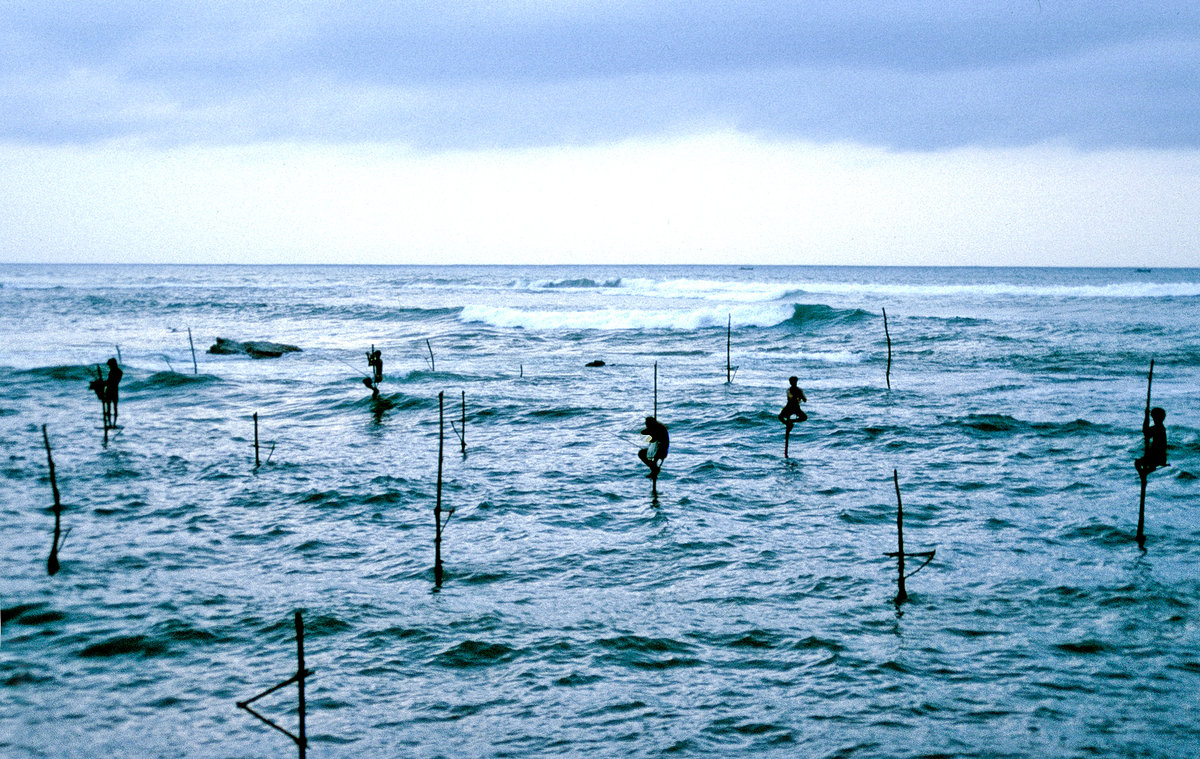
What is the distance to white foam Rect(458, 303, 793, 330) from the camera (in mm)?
47844

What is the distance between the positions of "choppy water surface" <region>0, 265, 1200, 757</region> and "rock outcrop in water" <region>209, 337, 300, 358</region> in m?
7.95

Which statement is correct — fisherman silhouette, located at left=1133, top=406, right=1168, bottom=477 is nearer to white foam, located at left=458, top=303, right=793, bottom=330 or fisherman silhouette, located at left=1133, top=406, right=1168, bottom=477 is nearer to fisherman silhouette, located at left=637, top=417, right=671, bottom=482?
fisherman silhouette, located at left=637, top=417, right=671, bottom=482

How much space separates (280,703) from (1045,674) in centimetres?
674

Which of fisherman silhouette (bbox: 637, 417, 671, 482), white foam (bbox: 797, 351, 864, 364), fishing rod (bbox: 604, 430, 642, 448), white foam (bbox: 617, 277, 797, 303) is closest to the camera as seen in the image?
fisherman silhouette (bbox: 637, 417, 671, 482)

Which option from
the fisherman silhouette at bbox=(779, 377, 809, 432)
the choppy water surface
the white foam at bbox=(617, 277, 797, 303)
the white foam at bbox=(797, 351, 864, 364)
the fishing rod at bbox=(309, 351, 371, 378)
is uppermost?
the white foam at bbox=(617, 277, 797, 303)

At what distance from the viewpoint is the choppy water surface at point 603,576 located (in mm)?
7094

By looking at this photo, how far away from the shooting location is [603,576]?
10.4 meters

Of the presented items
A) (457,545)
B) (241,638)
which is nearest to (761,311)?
(457,545)

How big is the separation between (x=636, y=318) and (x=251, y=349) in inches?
888

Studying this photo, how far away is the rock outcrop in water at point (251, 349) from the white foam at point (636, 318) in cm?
1590

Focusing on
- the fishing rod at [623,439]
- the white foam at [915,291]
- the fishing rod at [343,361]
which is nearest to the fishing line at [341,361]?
the fishing rod at [343,361]

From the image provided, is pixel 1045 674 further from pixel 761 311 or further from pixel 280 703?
pixel 761 311

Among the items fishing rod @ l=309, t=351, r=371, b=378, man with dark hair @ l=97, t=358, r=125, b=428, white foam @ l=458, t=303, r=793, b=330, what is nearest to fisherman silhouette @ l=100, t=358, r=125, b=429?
man with dark hair @ l=97, t=358, r=125, b=428

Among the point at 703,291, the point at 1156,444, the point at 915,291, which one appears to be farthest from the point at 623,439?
the point at 915,291
